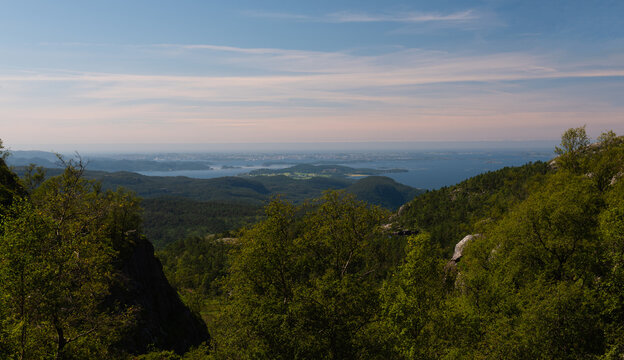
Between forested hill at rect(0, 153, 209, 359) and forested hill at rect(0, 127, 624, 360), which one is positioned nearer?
forested hill at rect(0, 153, 209, 359)

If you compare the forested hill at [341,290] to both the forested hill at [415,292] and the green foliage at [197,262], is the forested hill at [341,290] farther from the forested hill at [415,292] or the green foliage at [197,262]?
the green foliage at [197,262]

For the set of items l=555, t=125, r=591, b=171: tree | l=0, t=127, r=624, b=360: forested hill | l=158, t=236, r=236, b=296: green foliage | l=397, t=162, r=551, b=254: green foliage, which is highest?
l=555, t=125, r=591, b=171: tree

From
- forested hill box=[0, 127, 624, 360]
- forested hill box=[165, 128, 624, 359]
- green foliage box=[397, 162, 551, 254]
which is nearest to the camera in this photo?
forested hill box=[0, 127, 624, 360]

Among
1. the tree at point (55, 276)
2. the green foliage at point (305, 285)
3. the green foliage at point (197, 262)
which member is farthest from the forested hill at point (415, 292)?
the green foliage at point (197, 262)

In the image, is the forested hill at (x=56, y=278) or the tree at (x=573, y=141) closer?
the forested hill at (x=56, y=278)

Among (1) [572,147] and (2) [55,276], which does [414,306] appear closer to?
(2) [55,276]

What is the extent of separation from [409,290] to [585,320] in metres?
13.9

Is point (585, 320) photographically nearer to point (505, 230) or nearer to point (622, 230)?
point (622, 230)

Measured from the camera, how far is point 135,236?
56.0 meters

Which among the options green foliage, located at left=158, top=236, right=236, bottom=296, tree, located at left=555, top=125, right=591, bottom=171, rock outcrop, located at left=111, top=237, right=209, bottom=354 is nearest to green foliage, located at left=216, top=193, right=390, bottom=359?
rock outcrop, located at left=111, top=237, right=209, bottom=354

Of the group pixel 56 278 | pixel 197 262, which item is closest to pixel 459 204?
pixel 197 262

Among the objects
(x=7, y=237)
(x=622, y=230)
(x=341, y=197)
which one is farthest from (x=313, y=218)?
(x=622, y=230)

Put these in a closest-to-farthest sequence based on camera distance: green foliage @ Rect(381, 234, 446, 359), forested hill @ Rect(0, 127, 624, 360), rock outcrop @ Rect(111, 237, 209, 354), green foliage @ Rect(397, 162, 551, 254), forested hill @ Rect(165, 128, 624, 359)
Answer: forested hill @ Rect(0, 127, 624, 360)
forested hill @ Rect(165, 128, 624, 359)
green foliage @ Rect(381, 234, 446, 359)
rock outcrop @ Rect(111, 237, 209, 354)
green foliage @ Rect(397, 162, 551, 254)

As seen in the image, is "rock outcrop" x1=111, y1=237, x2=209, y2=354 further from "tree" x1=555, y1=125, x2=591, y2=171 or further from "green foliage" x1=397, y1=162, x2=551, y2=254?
"green foliage" x1=397, y1=162, x2=551, y2=254
